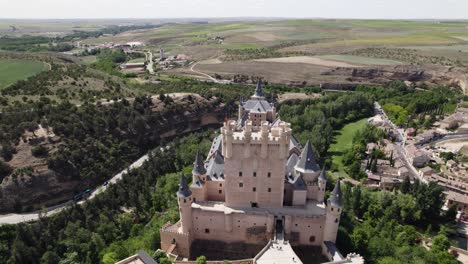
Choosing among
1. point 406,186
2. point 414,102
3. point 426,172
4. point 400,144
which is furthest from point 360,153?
point 414,102

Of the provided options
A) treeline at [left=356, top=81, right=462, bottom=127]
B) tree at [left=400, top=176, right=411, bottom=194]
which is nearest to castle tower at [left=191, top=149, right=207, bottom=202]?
tree at [left=400, top=176, right=411, bottom=194]

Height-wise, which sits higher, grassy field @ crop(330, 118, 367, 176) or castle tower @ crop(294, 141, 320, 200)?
castle tower @ crop(294, 141, 320, 200)

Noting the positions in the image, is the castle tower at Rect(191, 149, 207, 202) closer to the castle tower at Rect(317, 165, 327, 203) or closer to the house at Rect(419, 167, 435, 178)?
the castle tower at Rect(317, 165, 327, 203)

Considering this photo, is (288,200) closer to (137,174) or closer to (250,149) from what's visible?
(250,149)

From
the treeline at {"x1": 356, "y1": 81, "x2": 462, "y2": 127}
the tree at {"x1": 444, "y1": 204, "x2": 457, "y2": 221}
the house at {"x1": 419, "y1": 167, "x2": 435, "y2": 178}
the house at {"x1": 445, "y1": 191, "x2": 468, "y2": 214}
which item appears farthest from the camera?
the treeline at {"x1": 356, "y1": 81, "x2": 462, "y2": 127}

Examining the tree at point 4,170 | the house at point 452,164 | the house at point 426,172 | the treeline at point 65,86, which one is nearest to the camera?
the tree at point 4,170

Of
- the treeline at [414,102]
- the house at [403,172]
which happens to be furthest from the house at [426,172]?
the treeline at [414,102]

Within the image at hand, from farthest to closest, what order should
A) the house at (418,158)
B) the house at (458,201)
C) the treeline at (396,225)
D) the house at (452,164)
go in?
1. the house at (418,158)
2. the house at (452,164)
3. the house at (458,201)
4. the treeline at (396,225)

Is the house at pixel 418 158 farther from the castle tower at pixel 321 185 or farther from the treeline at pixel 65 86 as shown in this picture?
→ the treeline at pixel 65 86
